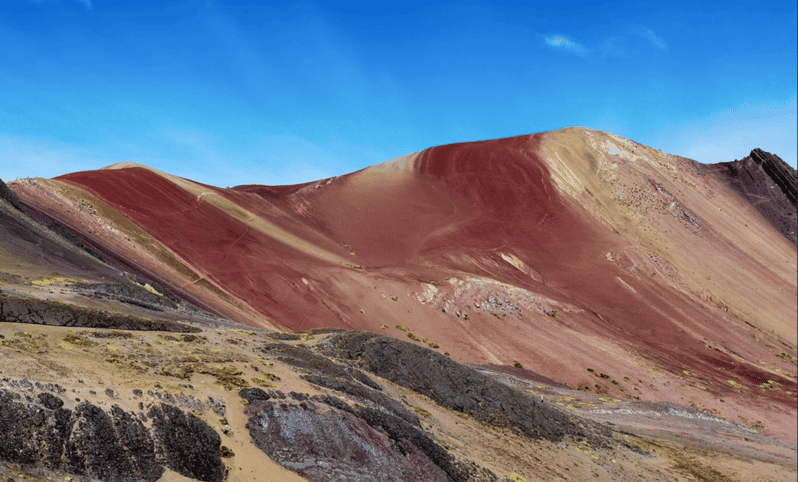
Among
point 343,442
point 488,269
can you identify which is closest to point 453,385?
point 343,442

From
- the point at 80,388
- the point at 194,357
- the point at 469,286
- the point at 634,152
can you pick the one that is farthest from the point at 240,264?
the point at 634,152

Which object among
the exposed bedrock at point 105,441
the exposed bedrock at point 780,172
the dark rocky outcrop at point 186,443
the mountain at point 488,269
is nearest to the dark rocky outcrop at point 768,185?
the exposed bedrock at point 780,172

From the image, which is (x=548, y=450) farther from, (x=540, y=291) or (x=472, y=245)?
(x=472, y=245)

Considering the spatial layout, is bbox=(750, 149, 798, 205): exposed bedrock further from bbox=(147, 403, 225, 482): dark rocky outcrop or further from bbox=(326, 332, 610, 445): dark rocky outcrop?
bbox=(147, 403, 225, 482): dark rocky outcrop

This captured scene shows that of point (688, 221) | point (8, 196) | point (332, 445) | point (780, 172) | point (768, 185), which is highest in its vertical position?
point (780, 172)

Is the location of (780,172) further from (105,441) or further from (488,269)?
(105,441)

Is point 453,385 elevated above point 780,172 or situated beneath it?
situated beneath

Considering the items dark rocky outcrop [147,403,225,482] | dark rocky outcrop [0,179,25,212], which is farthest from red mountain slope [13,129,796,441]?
dark rocky outcrop [147,403,225,482]
